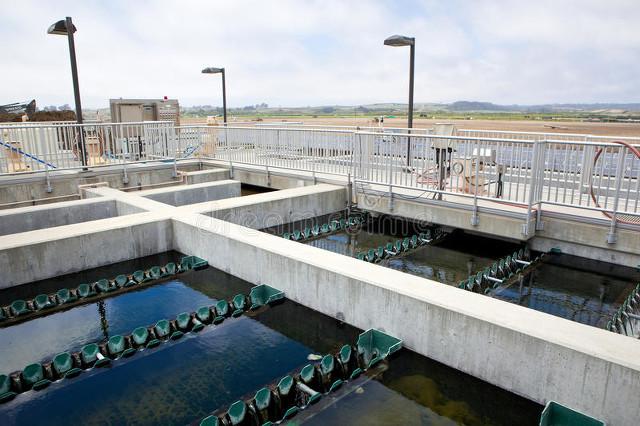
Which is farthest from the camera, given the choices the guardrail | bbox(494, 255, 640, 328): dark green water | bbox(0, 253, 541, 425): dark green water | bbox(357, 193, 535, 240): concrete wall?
bbox(357, 193, 535, 240): concrete wall

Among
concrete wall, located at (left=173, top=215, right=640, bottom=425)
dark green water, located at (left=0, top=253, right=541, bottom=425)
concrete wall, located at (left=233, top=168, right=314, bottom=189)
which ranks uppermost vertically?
concrete wall, located at (left=233, top=168, right=314, bottom=189)

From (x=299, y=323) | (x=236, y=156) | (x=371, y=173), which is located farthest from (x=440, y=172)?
(x=236, y=156)

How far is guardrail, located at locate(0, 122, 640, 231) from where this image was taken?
827 cm

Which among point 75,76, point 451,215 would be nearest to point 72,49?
point 75,76

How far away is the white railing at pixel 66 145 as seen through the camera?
43.2ft

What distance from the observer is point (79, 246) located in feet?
27.5

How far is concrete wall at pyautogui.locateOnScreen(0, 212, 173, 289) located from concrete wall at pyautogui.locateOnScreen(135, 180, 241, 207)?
266 centimetres

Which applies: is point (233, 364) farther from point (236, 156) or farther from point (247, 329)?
point (236, 156)

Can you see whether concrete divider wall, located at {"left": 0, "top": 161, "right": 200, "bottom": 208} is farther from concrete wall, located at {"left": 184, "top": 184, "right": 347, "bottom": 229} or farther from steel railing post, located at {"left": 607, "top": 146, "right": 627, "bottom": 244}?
steel railing post, located at {"left": 607, "top": 146, "right": 627, "bottom": 244}

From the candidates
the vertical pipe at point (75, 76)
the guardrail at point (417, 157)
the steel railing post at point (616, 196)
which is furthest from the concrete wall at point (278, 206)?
the steel railing post at point (616, 196)

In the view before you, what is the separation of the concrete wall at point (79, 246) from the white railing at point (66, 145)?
5.61 meters

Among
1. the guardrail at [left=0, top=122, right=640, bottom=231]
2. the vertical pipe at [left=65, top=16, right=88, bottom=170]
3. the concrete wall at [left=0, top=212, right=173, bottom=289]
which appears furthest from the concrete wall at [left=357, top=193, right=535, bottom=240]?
the vertical pipe at [left=65, top=16, right=88, bottom=170]

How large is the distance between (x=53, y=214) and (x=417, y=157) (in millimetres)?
8485

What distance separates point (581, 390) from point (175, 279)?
6.60 meters
